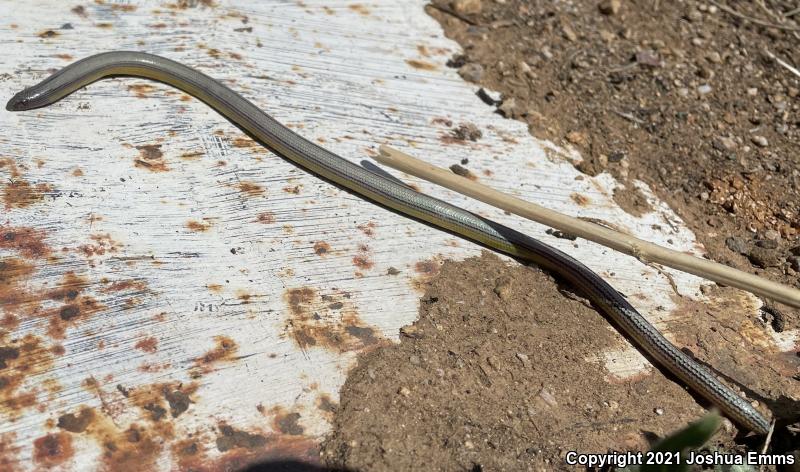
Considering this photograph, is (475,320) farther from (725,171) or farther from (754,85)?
(754,85)

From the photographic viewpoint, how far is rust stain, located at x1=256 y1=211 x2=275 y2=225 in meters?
3.82

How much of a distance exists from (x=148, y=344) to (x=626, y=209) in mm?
3060

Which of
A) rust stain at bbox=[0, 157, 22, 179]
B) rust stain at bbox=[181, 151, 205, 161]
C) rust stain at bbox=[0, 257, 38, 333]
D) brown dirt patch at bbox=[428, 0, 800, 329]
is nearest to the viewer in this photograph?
rust stain at bbox=[0, 257, 38, 333]

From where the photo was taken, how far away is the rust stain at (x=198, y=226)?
368 centimetres

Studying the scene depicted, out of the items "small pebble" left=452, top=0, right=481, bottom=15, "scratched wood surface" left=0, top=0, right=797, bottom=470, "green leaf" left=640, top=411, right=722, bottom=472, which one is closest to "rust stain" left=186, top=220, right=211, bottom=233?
"scratched wood surface" left=0, top=0, right=797, bottom=470

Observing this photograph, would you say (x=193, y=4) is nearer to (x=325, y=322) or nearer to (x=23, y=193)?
(x=23, y=193)

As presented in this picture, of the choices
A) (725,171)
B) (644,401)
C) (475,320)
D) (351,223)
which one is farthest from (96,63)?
(725,171)

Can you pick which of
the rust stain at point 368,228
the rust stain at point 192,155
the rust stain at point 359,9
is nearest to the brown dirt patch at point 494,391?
the rust stain at point 368,228

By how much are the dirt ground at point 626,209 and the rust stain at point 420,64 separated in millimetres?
266

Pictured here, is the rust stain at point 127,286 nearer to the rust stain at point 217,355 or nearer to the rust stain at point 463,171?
the rust stain at point 217,355

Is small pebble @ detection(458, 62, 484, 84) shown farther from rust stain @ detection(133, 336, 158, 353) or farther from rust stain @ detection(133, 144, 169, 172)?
rust stain @ detection(133, 336, 158, 353)

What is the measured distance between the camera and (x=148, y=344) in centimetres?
310

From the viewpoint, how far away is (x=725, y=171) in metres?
4.90

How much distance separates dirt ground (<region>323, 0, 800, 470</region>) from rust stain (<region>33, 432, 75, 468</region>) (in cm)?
103
